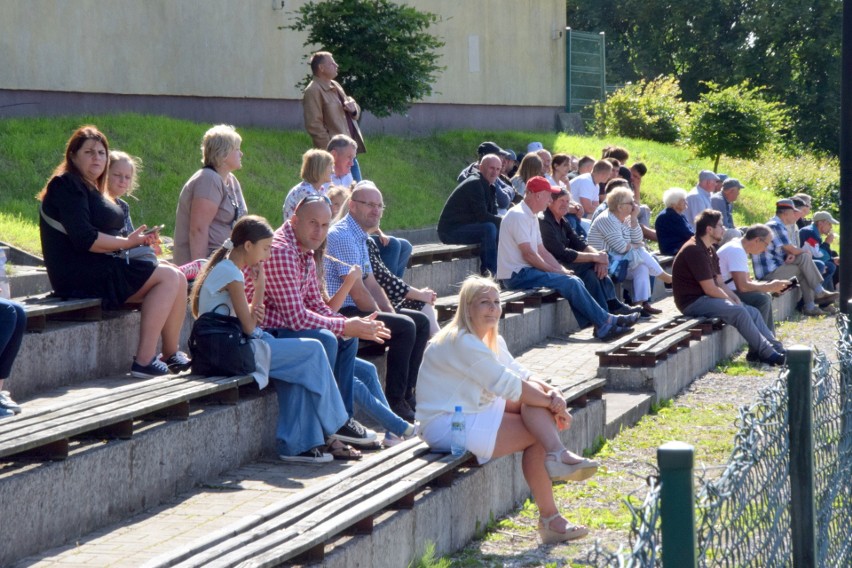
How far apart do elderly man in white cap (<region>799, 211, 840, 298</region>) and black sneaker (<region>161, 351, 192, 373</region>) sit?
480 inches

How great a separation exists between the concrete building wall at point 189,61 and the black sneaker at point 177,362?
8646 mm

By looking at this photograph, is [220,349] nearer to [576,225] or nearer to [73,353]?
[73,353]

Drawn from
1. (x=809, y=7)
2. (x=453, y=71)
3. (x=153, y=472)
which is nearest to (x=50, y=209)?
(x=153, y=472)

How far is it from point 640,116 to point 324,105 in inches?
807

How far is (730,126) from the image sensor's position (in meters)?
28.8

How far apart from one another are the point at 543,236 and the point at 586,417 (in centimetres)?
498

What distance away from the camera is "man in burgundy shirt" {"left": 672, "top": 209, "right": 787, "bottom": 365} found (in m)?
12.7

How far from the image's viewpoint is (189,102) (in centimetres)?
1939

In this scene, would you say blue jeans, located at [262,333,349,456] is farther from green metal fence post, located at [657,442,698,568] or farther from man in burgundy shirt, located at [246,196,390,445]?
green metal fence post, located at [657,442,698,568]

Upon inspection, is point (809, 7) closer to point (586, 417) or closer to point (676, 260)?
point (676, 260)

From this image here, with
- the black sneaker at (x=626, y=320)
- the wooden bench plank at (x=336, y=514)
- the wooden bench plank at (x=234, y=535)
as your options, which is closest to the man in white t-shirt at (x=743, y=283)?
the black sneaker at (x=626, y=320)

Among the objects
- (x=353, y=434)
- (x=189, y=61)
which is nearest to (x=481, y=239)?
(x=353, y=434)

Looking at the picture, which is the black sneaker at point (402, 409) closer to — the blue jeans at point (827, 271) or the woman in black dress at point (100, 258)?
the woman in black dress at point (100, 258)

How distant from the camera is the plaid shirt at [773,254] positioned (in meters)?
16.5
